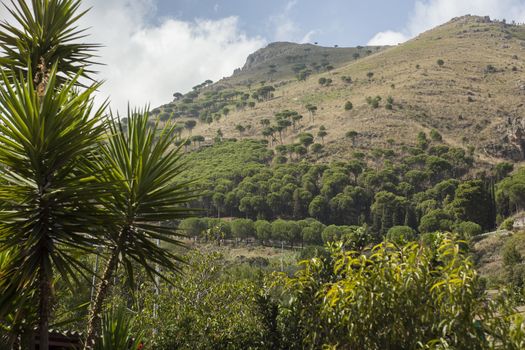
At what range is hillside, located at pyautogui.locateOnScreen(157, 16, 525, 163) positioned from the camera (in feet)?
350

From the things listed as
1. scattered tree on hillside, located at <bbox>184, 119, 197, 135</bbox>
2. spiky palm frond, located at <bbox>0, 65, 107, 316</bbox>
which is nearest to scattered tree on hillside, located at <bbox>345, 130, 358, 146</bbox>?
scattered tree on hillside, located at <bbox>184, 119, 197, 135</bbox>

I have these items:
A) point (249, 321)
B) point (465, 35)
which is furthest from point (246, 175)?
point (465, 35)

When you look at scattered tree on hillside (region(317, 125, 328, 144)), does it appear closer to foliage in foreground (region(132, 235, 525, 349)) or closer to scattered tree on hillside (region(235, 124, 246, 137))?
scattered tree on hillside (region(235, 124, 246, 137))

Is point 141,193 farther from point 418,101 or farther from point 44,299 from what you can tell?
point 418,101

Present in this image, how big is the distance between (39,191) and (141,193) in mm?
1034

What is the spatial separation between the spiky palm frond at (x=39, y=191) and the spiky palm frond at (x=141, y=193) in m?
0.51

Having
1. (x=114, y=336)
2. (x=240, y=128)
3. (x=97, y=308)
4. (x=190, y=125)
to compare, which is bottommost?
(x=114, y=336)

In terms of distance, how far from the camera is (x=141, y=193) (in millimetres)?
5109

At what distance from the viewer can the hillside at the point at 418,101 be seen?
350 ft

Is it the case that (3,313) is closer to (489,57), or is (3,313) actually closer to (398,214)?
(398,214)

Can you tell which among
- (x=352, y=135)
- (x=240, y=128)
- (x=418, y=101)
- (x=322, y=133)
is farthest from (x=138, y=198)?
(x=240, y=128)

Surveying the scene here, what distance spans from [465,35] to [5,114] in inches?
8100

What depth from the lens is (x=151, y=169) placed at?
5219 millimetres

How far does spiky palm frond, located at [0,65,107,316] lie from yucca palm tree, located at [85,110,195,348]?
48 centimetres
